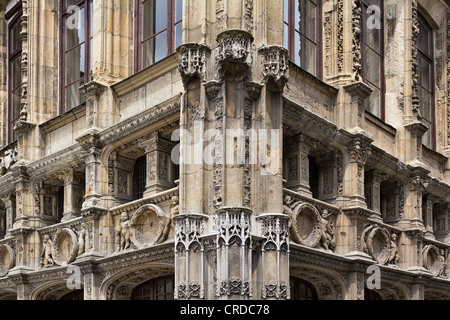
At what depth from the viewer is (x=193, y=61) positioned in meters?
17.0

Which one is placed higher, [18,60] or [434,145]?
[18,60]

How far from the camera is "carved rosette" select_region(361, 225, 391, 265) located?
800 inches

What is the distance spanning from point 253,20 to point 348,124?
→ 13.5 ft

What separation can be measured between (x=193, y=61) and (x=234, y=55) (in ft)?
3.18


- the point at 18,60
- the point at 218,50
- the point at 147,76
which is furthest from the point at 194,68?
the point at 18,60

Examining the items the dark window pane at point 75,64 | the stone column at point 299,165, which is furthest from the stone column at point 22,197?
the stone column at point 299,165

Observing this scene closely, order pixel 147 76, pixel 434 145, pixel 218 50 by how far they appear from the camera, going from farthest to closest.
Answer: pixel 434 145
pixel 147 76
pixel 218 50

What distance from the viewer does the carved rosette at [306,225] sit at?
17812mm

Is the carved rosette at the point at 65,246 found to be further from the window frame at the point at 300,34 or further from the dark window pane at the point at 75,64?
the window frame at the point at 300,34

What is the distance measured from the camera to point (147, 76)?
19203 mm

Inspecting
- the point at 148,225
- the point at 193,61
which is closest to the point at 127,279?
the point at 148,225

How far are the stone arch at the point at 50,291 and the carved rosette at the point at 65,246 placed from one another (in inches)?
23.1

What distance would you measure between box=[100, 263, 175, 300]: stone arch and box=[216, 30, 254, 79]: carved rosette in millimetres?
4283
